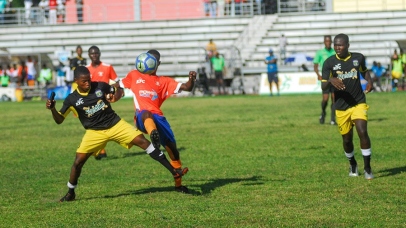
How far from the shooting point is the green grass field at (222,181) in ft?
32.0

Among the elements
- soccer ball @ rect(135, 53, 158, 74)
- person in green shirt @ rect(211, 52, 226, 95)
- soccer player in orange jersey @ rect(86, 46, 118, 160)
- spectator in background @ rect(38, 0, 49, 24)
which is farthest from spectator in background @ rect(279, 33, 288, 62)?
soccer ball @ rect(135, 53, 158, 74)

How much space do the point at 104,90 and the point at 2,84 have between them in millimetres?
34255

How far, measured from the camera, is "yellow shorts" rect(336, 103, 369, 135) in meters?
12.6

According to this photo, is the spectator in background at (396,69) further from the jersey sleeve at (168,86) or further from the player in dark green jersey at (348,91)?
the jersey sleeve at (168,86)

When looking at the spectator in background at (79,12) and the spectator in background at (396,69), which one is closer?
the spectator in background at (396,69)

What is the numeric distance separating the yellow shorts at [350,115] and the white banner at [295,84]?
85.0 ft

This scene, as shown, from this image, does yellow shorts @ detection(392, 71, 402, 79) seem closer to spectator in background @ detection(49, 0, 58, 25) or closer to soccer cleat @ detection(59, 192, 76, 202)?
spectator in background @ detection(49, 0, 58, 25)

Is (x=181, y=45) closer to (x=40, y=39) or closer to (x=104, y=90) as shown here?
(x=40, y=39)

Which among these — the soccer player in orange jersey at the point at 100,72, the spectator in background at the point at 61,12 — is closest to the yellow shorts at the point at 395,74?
the spectator in background at the point at 61,12

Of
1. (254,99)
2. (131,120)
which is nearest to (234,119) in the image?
(131,120)

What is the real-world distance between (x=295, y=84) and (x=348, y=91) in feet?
88.1

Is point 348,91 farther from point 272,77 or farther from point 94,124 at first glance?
point 272,77

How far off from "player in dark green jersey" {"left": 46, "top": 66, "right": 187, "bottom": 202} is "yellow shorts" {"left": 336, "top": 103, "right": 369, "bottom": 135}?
9.17 ft

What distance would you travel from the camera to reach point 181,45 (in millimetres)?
45844
